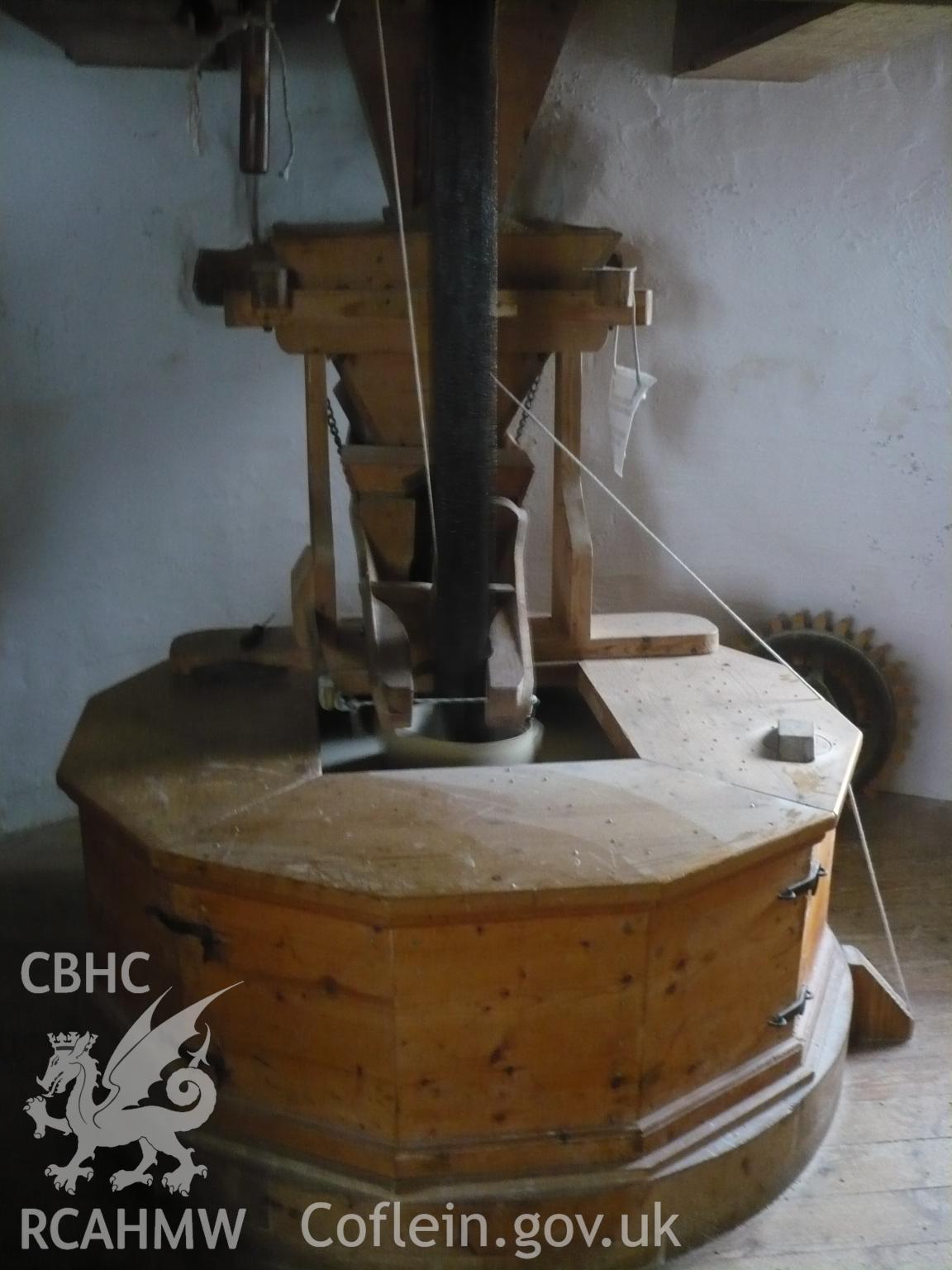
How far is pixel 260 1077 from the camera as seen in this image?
185cm

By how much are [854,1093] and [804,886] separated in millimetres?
568

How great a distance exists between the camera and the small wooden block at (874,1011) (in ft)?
7.70

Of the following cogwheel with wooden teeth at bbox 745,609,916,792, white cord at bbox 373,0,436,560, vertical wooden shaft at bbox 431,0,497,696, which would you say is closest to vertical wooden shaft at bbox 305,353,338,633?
white cord at bbox 373,0,436,560

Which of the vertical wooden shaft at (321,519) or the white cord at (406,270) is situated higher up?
the white cord at (406,270)

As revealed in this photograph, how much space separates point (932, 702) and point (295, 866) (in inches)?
93.0

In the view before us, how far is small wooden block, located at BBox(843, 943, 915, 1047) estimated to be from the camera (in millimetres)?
2348

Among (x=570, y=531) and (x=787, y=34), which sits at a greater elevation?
(x=787, y=34)

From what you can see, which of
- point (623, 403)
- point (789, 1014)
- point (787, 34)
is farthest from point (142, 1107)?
point (787, 34)

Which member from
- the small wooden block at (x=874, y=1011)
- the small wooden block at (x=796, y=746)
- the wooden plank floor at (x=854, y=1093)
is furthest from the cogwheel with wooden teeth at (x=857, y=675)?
the small wooden block at (x=796, y=746)

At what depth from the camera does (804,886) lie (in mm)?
1946

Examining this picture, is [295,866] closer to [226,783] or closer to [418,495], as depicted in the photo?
[226,783]

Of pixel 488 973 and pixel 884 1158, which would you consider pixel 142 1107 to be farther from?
pixel 884 1158

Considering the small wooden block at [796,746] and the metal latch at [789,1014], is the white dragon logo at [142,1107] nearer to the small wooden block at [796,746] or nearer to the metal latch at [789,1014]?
the metal latch at [789,1014]

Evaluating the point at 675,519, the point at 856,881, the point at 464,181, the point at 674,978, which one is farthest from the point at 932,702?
the point at 464,181
